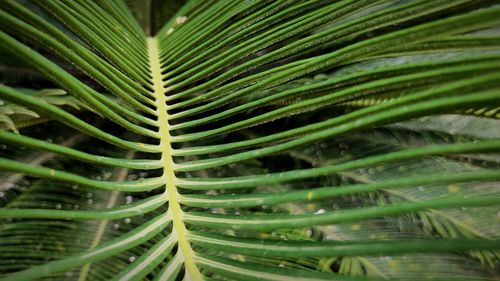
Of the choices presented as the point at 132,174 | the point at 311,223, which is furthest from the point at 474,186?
the point at 132,174

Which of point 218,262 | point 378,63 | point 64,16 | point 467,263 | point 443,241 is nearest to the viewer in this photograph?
point 443,241

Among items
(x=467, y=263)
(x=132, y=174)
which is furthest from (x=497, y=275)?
(x=132, y=174)

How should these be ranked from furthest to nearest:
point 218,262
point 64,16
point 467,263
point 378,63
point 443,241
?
point 378,63 → point 467,263 → point 64,16 → point 218,262 → point 443,241

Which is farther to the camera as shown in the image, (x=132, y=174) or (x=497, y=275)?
(x=132, y=174)

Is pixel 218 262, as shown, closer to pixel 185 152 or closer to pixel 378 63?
pixel 185 152

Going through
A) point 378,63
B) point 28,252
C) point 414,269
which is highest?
point 378,63

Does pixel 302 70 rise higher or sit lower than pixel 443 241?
higher
